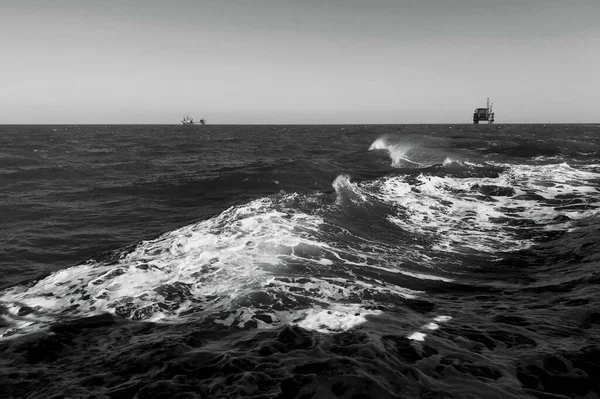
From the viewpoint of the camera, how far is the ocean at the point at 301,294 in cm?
418

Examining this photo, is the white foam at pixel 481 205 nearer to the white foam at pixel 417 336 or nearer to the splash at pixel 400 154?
the white foam at pixel 417 336

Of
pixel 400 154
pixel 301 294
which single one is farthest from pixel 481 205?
pixel 400 154

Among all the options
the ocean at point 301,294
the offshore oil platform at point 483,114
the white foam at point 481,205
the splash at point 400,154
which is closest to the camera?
the ocean at point 301,294

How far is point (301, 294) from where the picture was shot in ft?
22.3

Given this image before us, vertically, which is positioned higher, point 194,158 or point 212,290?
point 194,158

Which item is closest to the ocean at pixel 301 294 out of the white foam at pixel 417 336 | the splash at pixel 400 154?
the white foam at pixel 417 336

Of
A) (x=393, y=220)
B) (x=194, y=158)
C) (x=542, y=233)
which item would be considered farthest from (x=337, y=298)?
(x=194, y=158)

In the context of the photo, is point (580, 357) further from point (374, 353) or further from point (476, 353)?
point (374, 353)

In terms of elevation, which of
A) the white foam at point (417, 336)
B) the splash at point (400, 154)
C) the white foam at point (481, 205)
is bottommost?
the white foam at point (417, 336)

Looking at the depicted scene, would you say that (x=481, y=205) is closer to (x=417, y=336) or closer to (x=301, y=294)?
(x=301, y=294)

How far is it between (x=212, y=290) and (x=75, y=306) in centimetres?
253

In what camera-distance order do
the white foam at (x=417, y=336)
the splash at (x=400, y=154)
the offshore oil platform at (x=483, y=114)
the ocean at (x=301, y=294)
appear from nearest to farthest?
the ocean at (x=301, y=294)
the white foam at (x=417, y=336)
the splash at (x=400, y=154)
the offshore oil platform at (x=483, y=114)

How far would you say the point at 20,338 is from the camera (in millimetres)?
5559

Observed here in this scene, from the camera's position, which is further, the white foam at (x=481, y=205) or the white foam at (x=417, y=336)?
the white foam at (x=481, y=205)
